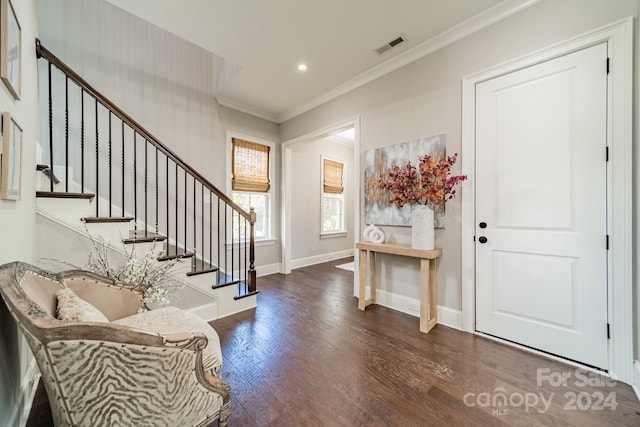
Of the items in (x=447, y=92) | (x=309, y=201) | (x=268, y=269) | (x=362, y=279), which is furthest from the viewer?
(x=309, y=201)

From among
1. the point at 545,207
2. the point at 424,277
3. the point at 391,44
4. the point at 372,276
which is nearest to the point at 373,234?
the point at 372,276

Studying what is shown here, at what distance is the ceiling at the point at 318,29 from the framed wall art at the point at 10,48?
1196mm

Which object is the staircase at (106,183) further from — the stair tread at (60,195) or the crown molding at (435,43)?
the crown molding at (435,43)

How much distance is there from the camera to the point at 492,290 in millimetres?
2299

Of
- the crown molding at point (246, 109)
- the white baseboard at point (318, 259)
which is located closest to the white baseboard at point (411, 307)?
the white baseboard at point (318, 259)

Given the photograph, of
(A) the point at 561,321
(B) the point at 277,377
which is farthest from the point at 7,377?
(A) the point at 561,321

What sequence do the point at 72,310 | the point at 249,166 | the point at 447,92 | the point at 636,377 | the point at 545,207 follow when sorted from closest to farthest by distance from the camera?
the point at 72,310 → the point at 636,377 → the point at 545,207 → the point at 447,92 → the point at 249,166

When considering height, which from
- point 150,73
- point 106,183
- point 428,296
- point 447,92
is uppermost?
point 150,73

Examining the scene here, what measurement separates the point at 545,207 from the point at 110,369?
9.75 feet

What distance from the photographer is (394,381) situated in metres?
1.72

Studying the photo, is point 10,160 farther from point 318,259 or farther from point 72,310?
point 318,259

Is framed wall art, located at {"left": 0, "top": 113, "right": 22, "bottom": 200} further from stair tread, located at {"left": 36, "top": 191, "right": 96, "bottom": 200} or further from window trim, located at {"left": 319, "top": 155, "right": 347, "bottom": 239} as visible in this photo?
window trim, located at {"left": 319, "top": 155, "right": 347, "bottom": 239}

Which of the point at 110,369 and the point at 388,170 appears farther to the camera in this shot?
the point at 388,170

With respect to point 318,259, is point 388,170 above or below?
above
